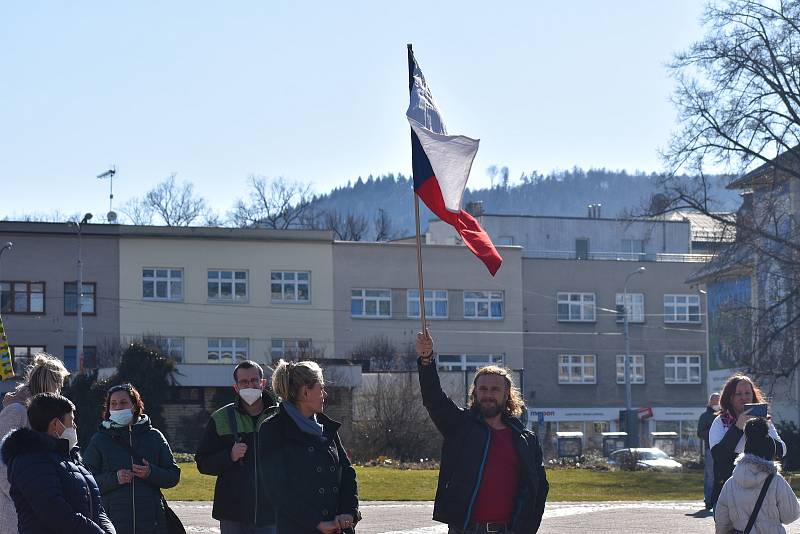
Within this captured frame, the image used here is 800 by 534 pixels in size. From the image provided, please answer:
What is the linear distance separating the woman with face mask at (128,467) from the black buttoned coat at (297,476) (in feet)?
6.20

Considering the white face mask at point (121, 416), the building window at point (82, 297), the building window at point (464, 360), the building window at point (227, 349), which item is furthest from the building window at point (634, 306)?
the white face mask at point (121, 416)

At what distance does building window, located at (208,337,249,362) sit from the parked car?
27.9 m

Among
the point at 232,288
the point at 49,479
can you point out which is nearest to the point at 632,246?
the point at 232,288

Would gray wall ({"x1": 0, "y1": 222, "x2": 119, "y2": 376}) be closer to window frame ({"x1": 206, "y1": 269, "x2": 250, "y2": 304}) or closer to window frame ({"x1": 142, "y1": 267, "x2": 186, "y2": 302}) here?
window frame ({"x1": 142, "y1": 267, "x2": 186, "y2": 302})

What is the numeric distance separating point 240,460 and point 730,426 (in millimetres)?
4003

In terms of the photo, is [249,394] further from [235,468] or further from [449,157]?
[449,157]

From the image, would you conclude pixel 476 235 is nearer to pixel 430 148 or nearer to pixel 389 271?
pixel 430 148

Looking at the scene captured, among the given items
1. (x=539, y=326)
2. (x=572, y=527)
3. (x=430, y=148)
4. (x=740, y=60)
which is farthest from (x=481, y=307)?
(x=430, y=148)

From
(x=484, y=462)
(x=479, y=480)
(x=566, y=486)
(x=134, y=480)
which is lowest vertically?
(x=566, y=486)

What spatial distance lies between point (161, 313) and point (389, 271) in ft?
41.2

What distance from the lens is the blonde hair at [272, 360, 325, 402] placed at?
8258 mm

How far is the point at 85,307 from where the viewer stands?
72812 mm

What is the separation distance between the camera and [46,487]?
7.30 m

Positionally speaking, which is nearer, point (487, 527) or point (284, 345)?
A: point (487, 527)
